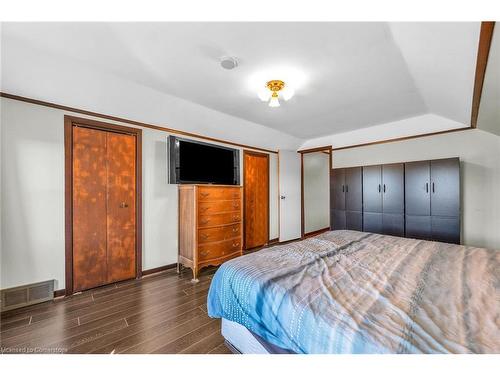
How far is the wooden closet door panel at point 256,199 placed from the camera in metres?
4.30

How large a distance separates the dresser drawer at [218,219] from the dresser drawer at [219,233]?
7 centimetres

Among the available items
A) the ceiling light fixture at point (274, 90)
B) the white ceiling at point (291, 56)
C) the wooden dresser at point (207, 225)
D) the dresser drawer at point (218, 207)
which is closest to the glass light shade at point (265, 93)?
the ceiling light fixture at point (274, 90)

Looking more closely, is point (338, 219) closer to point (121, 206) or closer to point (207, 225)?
point (207, 225)

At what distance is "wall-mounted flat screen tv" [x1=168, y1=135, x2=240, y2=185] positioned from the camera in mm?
2873

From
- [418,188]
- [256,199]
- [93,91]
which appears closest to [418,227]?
[418,188]

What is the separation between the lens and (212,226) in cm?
303

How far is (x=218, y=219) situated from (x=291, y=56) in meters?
2.24

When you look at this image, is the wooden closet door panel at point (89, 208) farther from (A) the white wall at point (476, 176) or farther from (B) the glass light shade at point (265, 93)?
(A) the white wall at point (476, 176)

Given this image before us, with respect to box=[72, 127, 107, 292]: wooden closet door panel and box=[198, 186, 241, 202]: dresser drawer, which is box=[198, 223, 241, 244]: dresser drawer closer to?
box=[198, 186, 241, 202]: dresser drawer

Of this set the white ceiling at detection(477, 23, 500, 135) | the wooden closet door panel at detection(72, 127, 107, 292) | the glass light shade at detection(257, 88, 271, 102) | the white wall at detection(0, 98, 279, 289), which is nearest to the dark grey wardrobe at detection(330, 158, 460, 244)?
the white ceiling at detection(477, 23, 500, 135)

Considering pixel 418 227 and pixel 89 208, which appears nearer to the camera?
pixel 89 208

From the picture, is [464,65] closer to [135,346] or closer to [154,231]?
[135,346]

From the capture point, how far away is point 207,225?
9.74ft

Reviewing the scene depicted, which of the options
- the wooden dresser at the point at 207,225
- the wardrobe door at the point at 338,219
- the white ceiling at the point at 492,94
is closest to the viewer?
the white ceiling at the point at 492,94
